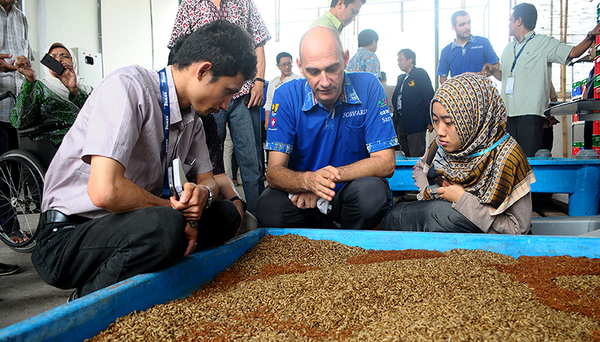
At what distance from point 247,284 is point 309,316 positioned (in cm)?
29

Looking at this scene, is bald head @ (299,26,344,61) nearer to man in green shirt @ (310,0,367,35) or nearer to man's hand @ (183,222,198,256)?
man's hand @ (183,222,198,256)

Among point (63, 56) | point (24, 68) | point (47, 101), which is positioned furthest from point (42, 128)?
point (63, 56)

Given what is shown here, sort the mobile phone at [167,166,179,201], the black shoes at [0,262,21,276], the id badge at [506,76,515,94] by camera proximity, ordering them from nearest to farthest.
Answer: the mobile phone at [167,166,179,201], the black shoes at [0,262,21,276], the id badge at [506,76,515,94]

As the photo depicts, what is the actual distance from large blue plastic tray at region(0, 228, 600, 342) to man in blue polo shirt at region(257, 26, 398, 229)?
229mm

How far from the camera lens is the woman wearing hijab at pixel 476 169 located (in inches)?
61.4

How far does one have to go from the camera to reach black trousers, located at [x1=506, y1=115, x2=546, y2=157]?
11.4ft

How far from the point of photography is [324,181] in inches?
62.7

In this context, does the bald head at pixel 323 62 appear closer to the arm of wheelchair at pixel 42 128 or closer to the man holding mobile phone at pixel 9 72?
the arm of wheelchair at pixel 42 128

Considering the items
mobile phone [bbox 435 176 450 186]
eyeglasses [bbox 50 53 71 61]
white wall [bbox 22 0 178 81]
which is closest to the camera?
mobile phone [bbox 435 176 450 186]

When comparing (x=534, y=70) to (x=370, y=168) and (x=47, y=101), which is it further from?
(x=47, y=101)

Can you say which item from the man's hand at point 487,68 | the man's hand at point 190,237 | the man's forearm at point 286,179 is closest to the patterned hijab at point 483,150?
the man's forearm at point 286,179

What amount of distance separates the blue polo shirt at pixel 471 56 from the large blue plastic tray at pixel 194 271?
11.6ft

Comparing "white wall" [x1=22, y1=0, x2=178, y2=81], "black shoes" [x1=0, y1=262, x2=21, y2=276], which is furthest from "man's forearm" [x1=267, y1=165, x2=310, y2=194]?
"white wall" [x1=22, y1=0, x2=178, y2=81]

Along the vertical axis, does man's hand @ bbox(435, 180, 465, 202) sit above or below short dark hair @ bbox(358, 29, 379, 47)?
below
